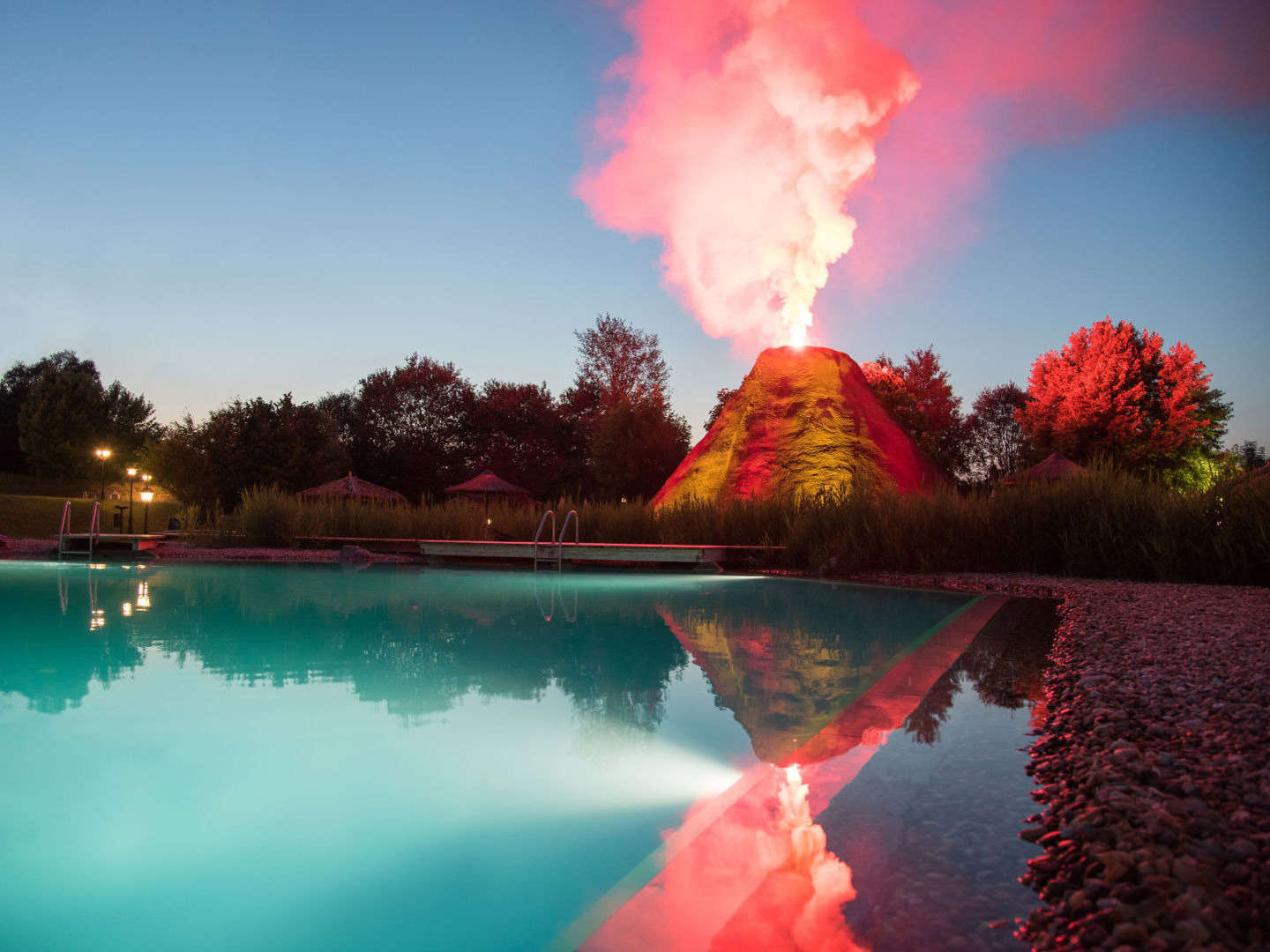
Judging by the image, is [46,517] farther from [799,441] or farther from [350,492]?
[799,441]

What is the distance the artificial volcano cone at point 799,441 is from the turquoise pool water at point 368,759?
906 centimetres

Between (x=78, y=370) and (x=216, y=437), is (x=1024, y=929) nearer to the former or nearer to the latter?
(x=216, y=437)

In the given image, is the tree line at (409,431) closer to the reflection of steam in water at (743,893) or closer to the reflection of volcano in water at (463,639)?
the reflection of volcano in water at (463,639)

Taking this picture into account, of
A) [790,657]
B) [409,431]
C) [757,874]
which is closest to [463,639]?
[790,657]

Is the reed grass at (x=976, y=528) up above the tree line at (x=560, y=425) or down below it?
below

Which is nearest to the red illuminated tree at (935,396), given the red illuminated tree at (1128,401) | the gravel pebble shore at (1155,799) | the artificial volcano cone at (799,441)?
the red illuminated tree at (1128,401)

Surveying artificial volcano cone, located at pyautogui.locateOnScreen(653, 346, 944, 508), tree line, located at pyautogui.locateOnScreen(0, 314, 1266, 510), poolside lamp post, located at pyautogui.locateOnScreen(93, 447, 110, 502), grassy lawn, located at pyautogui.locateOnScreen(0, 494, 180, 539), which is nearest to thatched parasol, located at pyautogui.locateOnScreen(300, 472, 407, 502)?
tree line, located at pyautogui.locateOnScreen(0, 314, 1266, 510)

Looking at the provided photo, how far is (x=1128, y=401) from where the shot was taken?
23766 millimetres

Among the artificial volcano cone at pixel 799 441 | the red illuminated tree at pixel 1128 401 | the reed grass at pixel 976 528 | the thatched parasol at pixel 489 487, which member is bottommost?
the reed grass at pixel 976 528

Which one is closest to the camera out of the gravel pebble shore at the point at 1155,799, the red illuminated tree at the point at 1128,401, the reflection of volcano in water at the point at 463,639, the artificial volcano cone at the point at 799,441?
the gravel pebble shore at the point at 1155,799

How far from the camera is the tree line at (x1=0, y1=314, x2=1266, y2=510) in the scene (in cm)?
1998

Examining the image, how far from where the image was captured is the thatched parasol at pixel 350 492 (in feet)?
55.3

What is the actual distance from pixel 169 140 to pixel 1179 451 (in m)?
26.6

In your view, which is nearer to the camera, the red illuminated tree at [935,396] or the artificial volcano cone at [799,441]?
the artificial volcano cone at [799,441]
